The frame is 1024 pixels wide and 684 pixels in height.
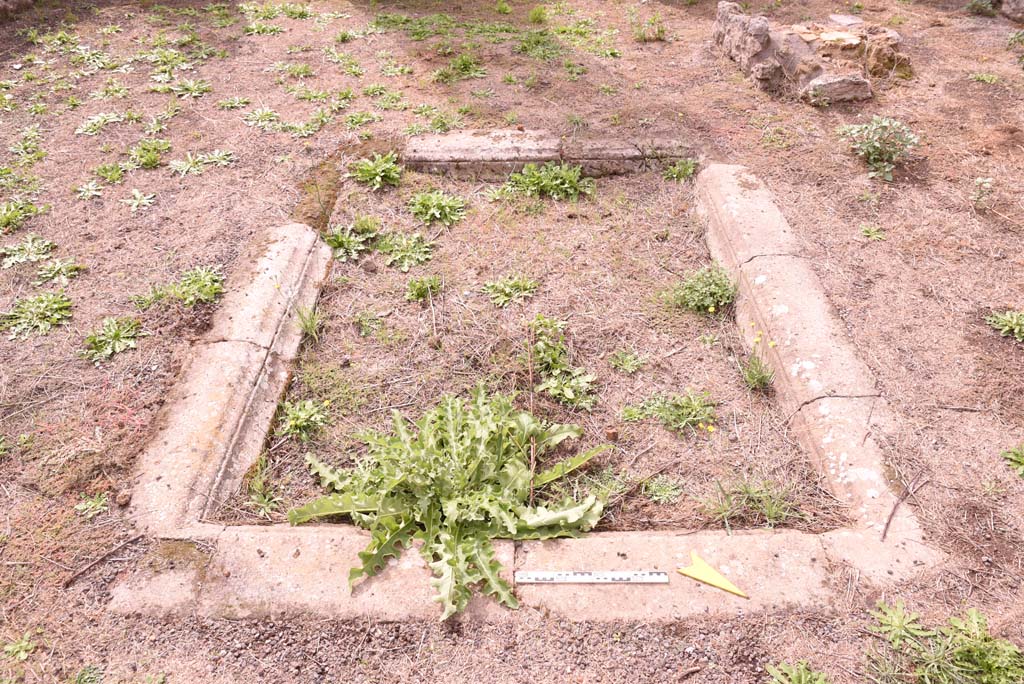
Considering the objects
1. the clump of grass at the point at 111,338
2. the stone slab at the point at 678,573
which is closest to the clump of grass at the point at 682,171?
the stone slab at the point at 678,573

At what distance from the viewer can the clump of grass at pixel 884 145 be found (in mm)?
4586

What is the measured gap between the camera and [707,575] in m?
2.34

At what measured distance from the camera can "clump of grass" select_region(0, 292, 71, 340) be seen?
358cm

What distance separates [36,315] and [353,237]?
1.95 m

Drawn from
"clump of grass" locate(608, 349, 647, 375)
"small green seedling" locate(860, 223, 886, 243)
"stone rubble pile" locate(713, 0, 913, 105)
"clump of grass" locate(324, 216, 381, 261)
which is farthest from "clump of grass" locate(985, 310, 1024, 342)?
"clump of grass" locate(324, 216, 381, 261)

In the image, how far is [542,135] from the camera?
506cm

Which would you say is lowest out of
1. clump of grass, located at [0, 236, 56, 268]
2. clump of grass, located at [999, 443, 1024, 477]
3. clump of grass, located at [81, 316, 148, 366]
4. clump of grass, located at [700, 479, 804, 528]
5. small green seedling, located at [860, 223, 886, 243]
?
clump of grass, located at [700, 479, 804, 528]

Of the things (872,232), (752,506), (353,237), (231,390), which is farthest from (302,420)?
(872,232)

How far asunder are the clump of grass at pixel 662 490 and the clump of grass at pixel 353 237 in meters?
2.55

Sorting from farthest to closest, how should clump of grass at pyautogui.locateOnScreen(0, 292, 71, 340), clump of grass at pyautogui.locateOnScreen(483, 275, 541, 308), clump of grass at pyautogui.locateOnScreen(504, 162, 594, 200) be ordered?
clump of grass at pyautogui.locateOnScreen(504, 162, 594, 200) → clump of grass at pyautogui.locateOnScreen(483, 275, 541, 308) → clump of grass at pyautogui.locateOnScreen(0, 292, 71, 340)

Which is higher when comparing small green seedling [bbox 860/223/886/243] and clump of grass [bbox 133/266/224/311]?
clump of grass [bbox 133/266/224/311]

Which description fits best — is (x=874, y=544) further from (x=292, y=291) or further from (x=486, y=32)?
(x=486, y=32)

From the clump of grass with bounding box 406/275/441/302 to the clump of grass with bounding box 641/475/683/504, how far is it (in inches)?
72.0

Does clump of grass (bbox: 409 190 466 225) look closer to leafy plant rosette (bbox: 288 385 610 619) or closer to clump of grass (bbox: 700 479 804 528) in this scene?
leafy plant rosette (bbox: 288 385 610 619)
